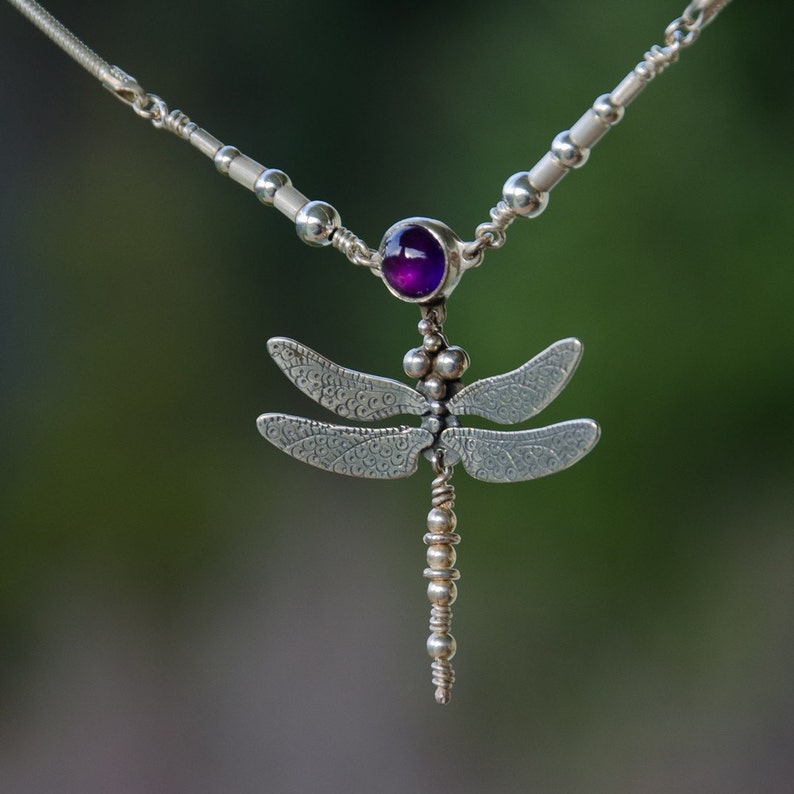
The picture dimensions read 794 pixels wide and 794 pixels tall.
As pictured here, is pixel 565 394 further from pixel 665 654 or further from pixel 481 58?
pixel 481 58

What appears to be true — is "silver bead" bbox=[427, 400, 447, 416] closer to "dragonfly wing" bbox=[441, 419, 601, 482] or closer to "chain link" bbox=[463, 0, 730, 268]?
"dragonfly wing" bbox=[441, 419, 601, 482]

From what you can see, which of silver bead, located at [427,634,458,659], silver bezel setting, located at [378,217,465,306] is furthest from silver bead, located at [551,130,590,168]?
silver bead, located at [427,634,458,659]

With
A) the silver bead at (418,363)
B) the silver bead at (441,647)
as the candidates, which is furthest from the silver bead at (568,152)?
the silver bead at (441,647)

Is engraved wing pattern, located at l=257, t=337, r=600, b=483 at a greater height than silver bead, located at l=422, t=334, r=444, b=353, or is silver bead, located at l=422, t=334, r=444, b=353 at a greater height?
silver bead, located at l=422, t=334, r=444, b=353

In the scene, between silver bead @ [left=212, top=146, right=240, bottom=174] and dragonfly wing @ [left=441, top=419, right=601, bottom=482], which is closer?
dragonfly wing @ [left=441, top=419, right=601, bottom=482]

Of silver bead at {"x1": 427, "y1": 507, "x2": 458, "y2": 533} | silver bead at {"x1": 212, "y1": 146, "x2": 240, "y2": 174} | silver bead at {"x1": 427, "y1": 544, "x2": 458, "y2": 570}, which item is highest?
silver bead at {"x1": 212, "y1": 146, "x2": 240, "y2": 174}

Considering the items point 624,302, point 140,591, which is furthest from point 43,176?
point 624,302

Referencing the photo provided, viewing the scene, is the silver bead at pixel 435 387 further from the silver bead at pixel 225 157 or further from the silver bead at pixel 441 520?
the silver bead at pixel 225 157
